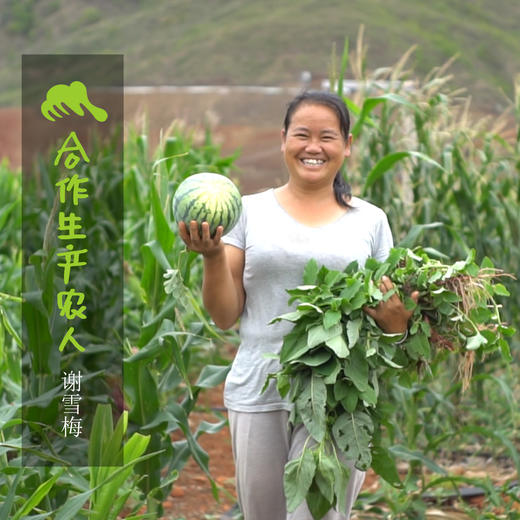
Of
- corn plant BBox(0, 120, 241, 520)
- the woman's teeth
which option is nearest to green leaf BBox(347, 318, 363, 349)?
the woman's teeth

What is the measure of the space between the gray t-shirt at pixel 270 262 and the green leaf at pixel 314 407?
13cm

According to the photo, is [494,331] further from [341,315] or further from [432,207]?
[432,207]

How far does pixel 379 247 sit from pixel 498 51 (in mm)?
32094

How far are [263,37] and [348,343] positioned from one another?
33.5 m

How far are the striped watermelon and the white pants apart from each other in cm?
48

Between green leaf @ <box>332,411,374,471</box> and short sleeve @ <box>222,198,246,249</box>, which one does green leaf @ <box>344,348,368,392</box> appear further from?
short sleeve @ <box>222,198,246,249</box>

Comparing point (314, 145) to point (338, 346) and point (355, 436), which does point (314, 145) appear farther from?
point (355, 436)

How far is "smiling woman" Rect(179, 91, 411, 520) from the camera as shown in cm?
215

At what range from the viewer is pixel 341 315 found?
206 cm

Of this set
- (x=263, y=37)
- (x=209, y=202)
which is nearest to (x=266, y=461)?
(x=209, y=202)

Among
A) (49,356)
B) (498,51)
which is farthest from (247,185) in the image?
(498,51)

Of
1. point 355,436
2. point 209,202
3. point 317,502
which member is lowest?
point 317,502

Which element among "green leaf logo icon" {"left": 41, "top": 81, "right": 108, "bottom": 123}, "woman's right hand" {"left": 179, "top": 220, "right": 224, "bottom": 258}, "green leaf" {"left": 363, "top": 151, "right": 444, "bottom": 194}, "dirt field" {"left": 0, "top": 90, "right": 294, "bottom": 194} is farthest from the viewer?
"dirt field" {"left": 0, "top": 90, "right": 294, "bottom": 194}

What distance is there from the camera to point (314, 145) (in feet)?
7.04
